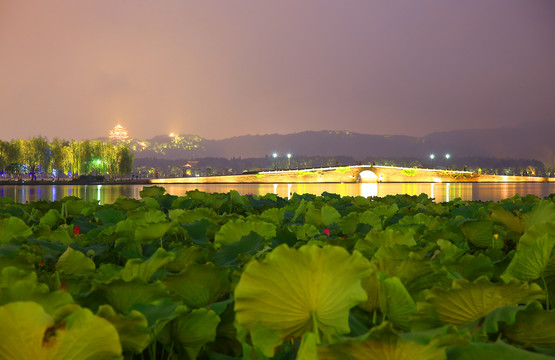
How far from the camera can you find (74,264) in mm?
1076

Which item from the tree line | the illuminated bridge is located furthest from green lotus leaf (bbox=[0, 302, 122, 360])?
the illuminated bridge

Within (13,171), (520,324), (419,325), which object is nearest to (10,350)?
(419,325)

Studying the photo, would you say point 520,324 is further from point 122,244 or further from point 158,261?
point 122,244

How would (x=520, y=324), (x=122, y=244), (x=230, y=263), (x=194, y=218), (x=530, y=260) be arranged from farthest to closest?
(x=194, y=218) < (x=122, y=244) < (x=230, y=263) < (x=530, y=260) < (x=520, y=324)

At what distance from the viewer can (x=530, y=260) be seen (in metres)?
0.83

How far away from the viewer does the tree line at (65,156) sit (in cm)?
6034

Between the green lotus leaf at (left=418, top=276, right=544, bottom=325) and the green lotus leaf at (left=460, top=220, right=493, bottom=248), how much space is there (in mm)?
875

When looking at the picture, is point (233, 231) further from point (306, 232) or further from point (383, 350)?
point (383, 350)

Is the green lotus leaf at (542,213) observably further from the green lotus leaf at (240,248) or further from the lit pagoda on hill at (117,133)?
the lit pagoda on hill at (117,133)

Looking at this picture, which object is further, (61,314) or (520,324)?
(520,324)

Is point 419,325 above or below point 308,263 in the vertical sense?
below

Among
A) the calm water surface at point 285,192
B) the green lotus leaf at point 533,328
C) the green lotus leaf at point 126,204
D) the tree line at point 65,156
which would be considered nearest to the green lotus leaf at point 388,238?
the green lotus leaf at point 533,328

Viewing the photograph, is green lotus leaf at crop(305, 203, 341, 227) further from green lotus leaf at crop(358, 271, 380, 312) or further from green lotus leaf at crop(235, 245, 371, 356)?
green lotus leaf at crop(235, 245, 371, 356)

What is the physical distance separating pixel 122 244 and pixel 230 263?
54cm
